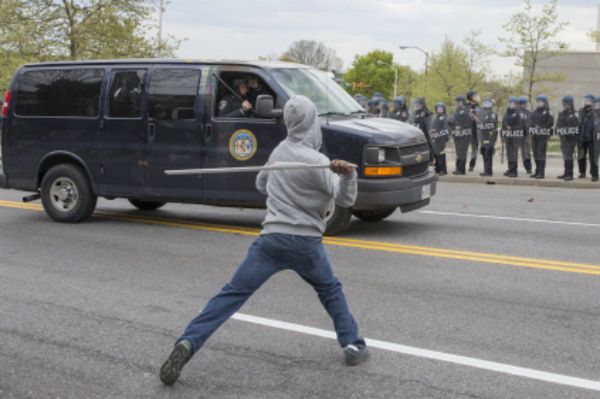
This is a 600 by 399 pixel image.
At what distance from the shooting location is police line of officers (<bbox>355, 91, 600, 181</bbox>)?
60.7 ft

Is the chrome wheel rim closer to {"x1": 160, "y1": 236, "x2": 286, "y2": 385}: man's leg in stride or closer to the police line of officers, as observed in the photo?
{"x1": 160, "y1": 236, "x2": 286, "y2": 385}: man's leg in stride

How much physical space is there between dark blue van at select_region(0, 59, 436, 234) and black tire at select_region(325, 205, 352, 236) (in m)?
0.01

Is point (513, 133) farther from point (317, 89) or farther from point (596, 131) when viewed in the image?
point (317, 89)

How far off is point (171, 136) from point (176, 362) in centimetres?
593

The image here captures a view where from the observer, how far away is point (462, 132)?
801 inches

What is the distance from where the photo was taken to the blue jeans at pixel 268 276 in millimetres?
4973

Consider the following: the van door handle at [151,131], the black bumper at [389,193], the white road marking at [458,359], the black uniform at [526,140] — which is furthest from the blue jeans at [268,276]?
the black uniform at [526,140]

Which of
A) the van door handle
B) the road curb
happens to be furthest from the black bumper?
the road curb

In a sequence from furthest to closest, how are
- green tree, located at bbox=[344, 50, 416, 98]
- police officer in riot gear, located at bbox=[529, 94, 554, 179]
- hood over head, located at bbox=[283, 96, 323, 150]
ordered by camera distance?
green tree, located at bbox=[344, 50, 416, 98] < police officer in riot gear, located at bbox=[529, 94, 554, 179] < hood over head, located at bbox=[283, 96, 323, 150]

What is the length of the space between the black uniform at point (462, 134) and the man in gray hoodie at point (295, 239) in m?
15.6

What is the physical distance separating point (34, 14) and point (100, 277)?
85.7ft

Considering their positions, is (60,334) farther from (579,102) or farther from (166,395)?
(579,102)

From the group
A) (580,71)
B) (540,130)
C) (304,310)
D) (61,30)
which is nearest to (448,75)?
(580,71)

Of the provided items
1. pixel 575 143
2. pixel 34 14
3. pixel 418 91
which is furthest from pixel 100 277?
pixel 418 91
